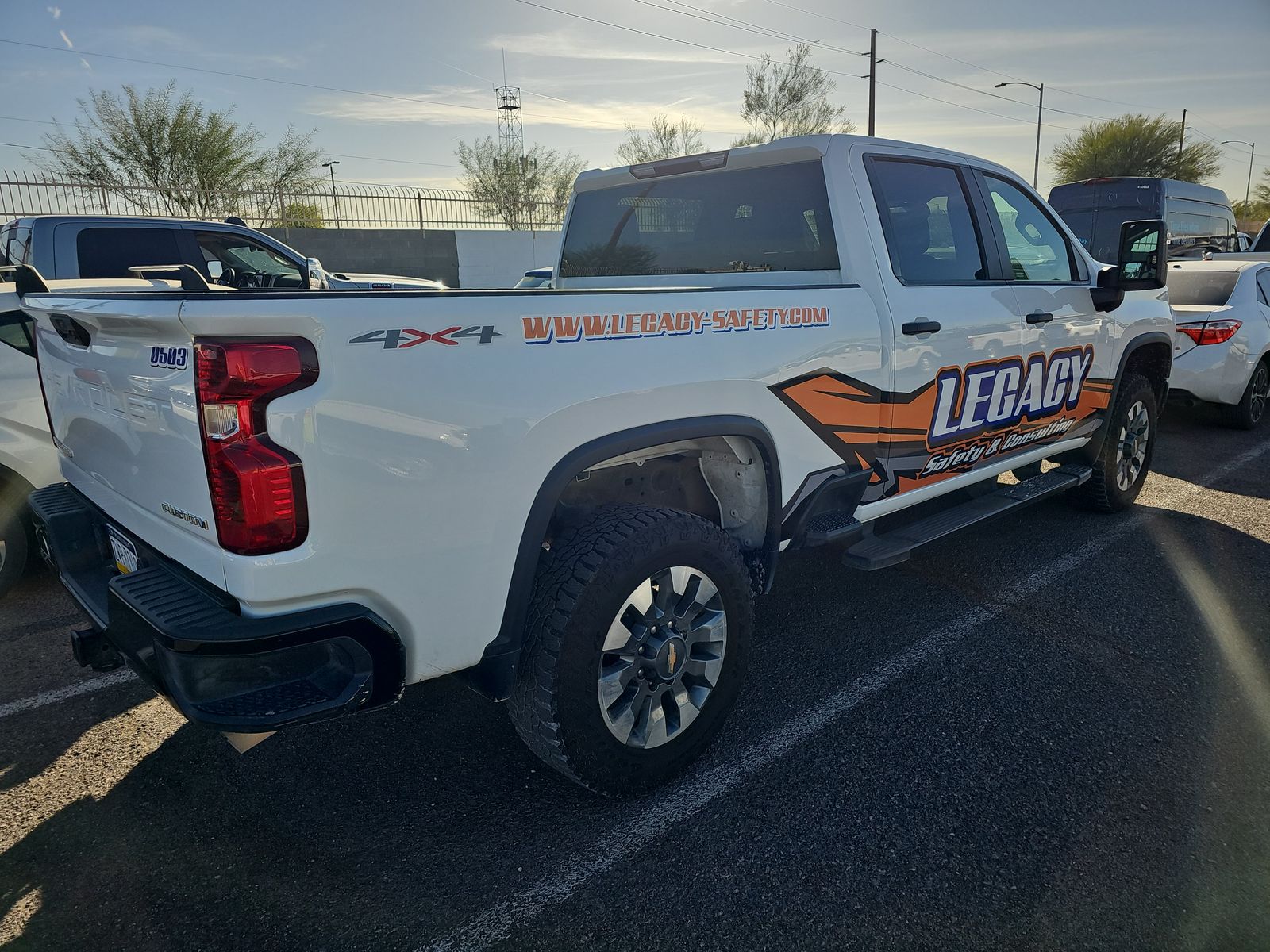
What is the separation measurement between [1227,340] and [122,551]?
8744 millimetres

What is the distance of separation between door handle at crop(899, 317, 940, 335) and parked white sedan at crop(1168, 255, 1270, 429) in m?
5.60

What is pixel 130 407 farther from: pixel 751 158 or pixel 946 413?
pixel 946 413

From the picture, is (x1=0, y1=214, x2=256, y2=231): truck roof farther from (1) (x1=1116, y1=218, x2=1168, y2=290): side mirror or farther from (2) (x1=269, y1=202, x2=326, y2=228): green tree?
(2) (x1=269, y1=202, x2=326, y2=228): green tree

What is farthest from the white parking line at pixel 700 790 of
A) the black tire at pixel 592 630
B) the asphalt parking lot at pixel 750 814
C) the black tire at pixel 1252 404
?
the black tire at pixel 1252 404

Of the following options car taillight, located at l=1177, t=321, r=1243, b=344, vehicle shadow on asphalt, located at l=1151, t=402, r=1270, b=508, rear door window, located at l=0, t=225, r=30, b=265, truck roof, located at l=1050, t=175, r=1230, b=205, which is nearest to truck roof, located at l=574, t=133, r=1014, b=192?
vehicle shadow on asphalt, located at l=1151, t=402, r=1270, b=508

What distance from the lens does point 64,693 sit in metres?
3.36

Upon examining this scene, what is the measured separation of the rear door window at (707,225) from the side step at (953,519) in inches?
46.4

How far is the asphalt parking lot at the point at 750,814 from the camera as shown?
217 centimetres

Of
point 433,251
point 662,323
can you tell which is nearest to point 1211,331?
point 662,323

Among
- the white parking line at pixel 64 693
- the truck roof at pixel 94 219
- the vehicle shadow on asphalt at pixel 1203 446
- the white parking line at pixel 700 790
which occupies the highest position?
the truck roof at pixel 94 219

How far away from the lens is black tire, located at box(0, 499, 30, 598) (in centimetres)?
402

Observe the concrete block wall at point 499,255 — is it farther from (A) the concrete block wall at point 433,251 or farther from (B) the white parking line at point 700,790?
(B) the white parking line at point 700,790

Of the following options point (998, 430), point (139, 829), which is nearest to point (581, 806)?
point (139, 829)

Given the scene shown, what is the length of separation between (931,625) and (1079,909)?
1.78m
